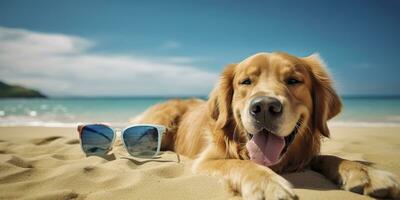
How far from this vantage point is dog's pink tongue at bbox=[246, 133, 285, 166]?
3.12 metres

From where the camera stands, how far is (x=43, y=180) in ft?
10.1

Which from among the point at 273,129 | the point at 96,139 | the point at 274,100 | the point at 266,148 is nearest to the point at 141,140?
the point at 96,139

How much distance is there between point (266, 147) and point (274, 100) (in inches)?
20.2

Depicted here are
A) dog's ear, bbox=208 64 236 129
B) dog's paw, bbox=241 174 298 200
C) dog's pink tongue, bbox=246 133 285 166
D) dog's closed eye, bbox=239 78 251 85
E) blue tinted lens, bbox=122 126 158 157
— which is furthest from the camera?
blue tinted lens, bbox=122 126 158 157

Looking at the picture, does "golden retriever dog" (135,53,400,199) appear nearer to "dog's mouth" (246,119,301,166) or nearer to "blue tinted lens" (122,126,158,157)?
"dog's mouth" (246,119,301,166)

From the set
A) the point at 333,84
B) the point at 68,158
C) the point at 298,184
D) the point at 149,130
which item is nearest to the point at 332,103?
the point at 333,84

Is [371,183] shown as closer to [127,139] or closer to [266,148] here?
[266,148]

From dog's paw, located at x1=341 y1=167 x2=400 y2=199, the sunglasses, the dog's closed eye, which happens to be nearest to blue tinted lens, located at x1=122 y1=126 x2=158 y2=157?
the sunglasses

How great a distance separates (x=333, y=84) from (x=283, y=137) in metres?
1.12

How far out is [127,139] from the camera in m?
4.75

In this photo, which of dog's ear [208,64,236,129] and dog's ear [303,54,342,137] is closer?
dog's ear [303,54,342,137]

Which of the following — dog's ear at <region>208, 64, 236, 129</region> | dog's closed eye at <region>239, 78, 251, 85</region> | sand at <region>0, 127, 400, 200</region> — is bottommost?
sand at <region>0, 127, 400, 200</region>

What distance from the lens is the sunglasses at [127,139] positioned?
4.68 metres

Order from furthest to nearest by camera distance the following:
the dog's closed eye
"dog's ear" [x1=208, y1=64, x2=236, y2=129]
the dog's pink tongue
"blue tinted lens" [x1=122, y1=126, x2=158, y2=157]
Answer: "blue tinted lens" [x1=122, y1=126, x2=158, y2=157], "dog's ear" [x1=208, y1=64, x2=236, y2=129], the dog's closed eye, the dog's pink tongue
